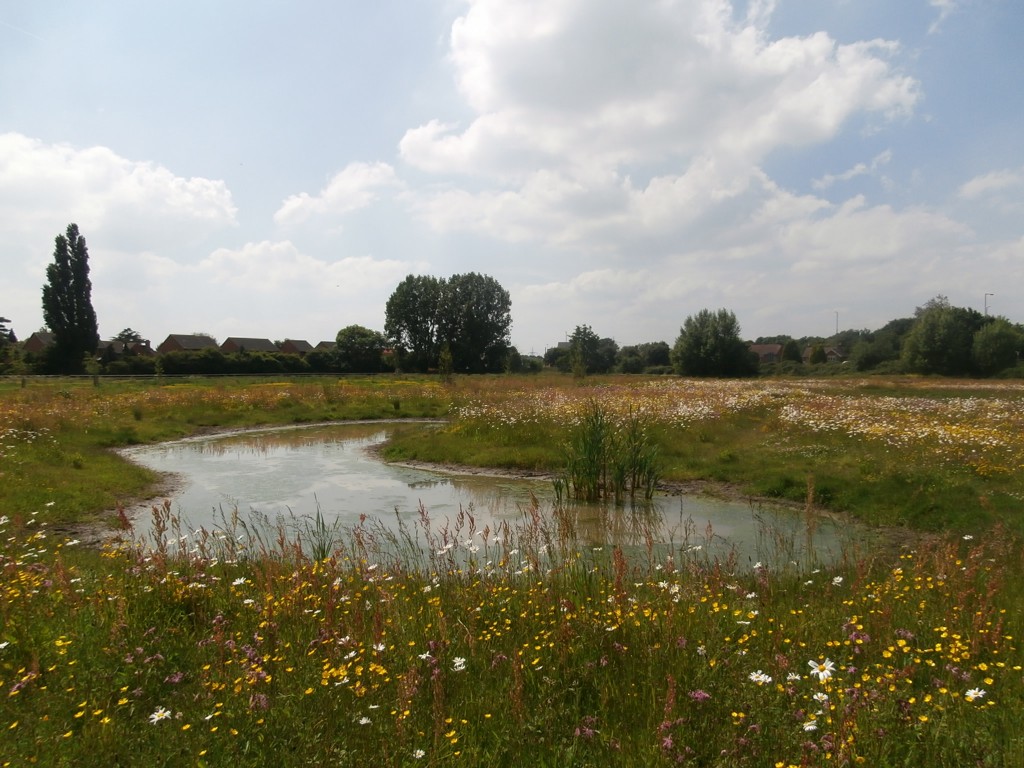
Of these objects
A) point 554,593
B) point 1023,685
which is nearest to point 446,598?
point 554,593

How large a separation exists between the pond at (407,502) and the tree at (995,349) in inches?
2379

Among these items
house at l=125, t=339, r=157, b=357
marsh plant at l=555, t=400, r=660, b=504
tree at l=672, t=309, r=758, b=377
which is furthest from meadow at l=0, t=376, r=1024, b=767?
house at l=125, t=339, r=157, b=357

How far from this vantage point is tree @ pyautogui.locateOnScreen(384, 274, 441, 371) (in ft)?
257

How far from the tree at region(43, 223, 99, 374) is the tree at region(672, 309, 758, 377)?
62017 mm

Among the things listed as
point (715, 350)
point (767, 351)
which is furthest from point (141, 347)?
point (767, 351)

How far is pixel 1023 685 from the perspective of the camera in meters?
3.84

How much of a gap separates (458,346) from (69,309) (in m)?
40.5

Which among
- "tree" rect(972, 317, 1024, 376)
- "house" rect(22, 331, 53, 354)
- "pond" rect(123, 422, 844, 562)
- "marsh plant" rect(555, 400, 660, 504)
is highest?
"house" rect(22, 331, 53, 354)

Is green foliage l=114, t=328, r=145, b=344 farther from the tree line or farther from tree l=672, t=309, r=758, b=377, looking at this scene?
tree l=672, t=309, r=758, b=377

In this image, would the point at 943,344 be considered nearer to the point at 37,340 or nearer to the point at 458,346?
the point at 458,346

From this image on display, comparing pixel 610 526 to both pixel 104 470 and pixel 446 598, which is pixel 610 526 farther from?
pixel 104 470

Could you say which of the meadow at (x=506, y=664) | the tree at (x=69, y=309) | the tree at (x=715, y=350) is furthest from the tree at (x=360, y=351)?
the meadow at (x=506, y=664)

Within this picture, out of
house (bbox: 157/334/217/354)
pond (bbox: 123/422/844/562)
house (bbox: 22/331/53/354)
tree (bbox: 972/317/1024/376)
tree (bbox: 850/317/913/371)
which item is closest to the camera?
pond (bbox: 123/422/844/562)

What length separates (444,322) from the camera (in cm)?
7919
